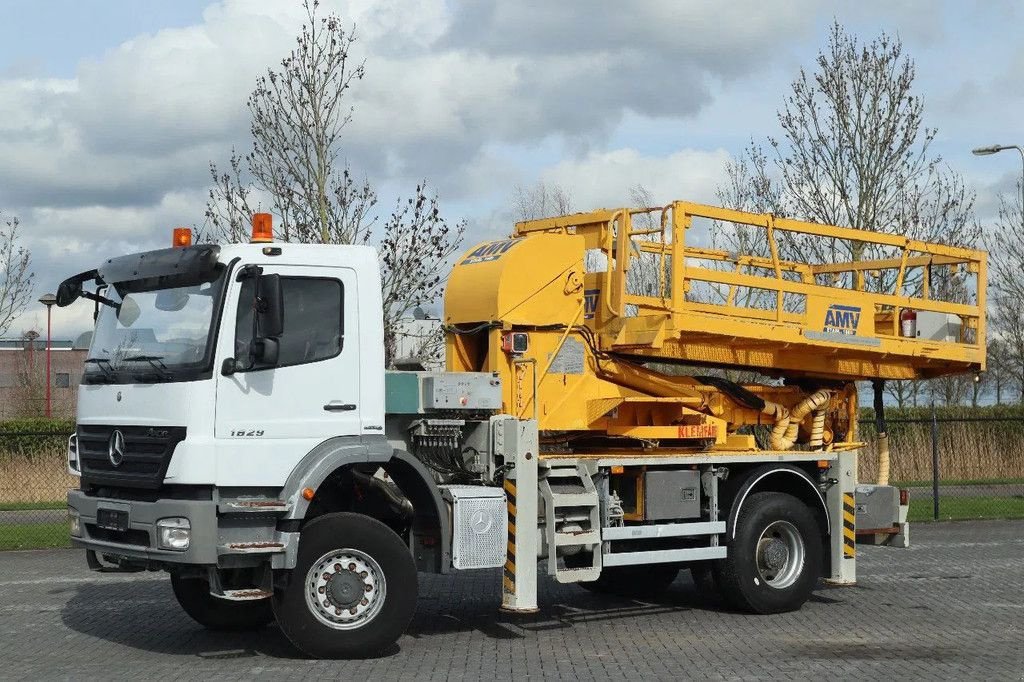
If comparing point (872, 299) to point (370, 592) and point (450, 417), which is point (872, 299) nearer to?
point (450, 417)

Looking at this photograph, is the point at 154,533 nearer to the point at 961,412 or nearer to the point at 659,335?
the point at 659,335

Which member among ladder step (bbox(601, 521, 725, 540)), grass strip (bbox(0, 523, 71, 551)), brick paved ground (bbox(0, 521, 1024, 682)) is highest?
ladder step (bbox(601, 521, 725, 540))

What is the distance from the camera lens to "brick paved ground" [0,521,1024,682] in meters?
9.36

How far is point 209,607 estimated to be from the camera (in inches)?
432

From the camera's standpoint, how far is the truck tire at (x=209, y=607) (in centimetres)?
1098

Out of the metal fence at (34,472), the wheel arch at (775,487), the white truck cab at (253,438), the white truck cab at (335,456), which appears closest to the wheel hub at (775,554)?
the white truck cab at (335,456)

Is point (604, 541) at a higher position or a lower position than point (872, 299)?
lower

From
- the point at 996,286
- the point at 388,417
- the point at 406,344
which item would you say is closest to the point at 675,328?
the point at 388,417

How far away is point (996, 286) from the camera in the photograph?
107 ft

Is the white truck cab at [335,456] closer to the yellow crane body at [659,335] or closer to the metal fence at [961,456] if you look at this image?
the yellow crane body at [659,335]

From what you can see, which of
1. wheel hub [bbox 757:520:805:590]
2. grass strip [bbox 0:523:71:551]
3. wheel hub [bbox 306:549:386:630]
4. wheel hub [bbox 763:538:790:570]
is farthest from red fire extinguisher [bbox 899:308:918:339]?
grass strip [bbox 0:523:71:551]

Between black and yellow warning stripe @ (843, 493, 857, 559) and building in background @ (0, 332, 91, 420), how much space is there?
704 inches

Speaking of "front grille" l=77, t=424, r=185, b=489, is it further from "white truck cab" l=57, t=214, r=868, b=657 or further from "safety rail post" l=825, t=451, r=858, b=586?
"safety rail post" l=825, t=451, r=858, b=586

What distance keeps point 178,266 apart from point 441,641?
3.68 metres
